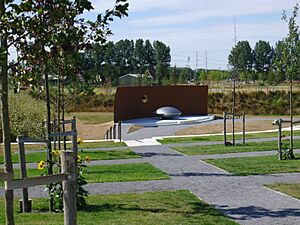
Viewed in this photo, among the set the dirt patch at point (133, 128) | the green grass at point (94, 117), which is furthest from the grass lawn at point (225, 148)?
the green grass at point (94, 117)

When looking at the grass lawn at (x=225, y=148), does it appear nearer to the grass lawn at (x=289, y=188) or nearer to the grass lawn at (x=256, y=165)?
the grass lawn at (x=256, y=165)

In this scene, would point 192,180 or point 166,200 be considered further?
point 192,180

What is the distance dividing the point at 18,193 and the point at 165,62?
270 feet

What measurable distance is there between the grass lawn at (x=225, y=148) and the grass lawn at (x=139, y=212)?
6.90 m

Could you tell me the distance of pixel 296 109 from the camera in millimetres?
38875

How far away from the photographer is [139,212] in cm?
802

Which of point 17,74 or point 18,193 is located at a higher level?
point 17,74

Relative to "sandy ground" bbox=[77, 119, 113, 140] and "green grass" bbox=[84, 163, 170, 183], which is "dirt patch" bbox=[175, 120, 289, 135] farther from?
"green grass" bbox=[84, 163, 170, 183]

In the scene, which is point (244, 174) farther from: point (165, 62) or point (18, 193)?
point (165, 62)

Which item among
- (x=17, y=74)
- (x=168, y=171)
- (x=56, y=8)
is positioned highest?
(x=56, y=8)

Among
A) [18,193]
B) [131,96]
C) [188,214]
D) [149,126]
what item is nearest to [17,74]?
[188,214]

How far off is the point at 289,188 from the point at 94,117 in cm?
2737

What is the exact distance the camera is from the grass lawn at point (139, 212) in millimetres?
7391

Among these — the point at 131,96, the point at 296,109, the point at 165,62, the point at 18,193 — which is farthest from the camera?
the point at 165,62
